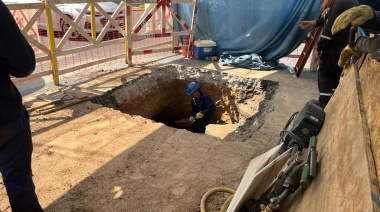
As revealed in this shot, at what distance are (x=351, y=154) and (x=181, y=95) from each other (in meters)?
6.04

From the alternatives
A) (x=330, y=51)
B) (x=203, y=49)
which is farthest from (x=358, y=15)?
(x=203, y=49)

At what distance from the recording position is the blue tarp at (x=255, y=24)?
7.52m

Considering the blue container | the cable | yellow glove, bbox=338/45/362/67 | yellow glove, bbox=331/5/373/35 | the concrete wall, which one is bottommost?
the cable

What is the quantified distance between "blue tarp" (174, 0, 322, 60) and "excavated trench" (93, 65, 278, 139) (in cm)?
163

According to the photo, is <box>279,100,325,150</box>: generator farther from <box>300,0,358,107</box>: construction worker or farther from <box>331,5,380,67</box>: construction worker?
<box>300,0,358,107</box>: construction worker

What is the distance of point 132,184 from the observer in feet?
10.8

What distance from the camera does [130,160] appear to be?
146 inches

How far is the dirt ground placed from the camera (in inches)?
120

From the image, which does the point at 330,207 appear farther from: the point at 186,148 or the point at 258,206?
the point at 186,148

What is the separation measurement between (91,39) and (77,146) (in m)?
3.03

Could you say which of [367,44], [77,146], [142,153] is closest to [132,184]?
[142,153]

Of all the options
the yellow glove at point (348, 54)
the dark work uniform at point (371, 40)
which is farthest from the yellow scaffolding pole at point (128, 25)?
the dark work uniform at point (371, 40)

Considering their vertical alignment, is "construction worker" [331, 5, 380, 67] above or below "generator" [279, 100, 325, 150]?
above

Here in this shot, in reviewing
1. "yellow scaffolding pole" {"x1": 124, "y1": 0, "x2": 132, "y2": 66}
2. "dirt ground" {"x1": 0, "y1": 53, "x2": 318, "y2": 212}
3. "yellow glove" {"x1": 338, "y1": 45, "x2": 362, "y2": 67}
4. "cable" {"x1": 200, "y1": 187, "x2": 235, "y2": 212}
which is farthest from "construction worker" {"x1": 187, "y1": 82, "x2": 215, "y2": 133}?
"yellow glove" {"x1": 338, "y1": 45, "x2": 362, "y2": 67}
